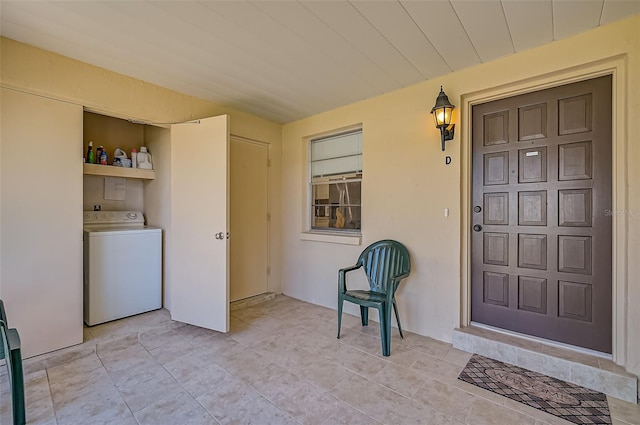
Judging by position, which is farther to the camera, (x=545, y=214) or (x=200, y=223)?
(x=200, y=223)

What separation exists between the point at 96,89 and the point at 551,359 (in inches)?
169

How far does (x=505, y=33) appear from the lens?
6.71ft

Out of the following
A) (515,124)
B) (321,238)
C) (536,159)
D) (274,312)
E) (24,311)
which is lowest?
(274,312)

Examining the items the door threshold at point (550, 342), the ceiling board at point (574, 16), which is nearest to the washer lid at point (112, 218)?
the door threshold at point (550, 342)

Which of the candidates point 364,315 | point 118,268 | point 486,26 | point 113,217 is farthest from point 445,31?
point 113,217

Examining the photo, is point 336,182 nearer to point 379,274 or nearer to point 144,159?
point 379,274

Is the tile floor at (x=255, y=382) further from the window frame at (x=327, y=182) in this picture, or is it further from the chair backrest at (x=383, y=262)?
the window frame at (x=327, y=182)

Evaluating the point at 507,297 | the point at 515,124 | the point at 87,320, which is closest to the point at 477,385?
the point at 507,297

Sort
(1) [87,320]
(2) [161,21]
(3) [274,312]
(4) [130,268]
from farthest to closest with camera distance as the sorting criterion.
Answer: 1. (3) [274,312]
2. (4) [130,268]
3. (1) [87,320]
4. (2) [161,21]

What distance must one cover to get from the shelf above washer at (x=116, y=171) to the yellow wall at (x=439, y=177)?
186cm

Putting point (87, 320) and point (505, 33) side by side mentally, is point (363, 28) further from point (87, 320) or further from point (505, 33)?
point (87, 320)

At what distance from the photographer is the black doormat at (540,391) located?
1.72 m

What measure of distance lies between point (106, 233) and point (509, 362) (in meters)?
3.87

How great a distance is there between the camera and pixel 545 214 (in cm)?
230
